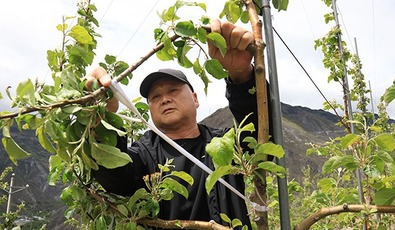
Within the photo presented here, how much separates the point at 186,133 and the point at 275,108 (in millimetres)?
614

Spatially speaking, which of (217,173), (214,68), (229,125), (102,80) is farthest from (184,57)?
(229,125)

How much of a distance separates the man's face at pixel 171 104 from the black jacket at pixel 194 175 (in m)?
0.09

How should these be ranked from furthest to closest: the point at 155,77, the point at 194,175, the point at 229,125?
the point at 229,125, the point at 155,77, the point at 194,175

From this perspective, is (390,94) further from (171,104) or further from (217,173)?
(171,104)

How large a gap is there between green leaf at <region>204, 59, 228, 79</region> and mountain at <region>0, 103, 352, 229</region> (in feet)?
84.4

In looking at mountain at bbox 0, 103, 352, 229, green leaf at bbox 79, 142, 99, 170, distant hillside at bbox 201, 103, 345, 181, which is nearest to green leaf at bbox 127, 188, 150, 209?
green leaf at bbox 79, 142, 99, 170

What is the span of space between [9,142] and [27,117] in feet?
0.25

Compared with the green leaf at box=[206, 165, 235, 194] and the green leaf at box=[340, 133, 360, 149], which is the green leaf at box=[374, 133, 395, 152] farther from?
the green leaf at box=[206, 165, 235, 194]

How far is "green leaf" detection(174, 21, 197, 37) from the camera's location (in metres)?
0.91

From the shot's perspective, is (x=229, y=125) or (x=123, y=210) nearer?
(x=123, y=210)

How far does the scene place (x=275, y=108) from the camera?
1020 millimetres

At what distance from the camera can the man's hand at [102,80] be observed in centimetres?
88

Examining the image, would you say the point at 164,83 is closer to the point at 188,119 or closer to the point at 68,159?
the point at 188,119

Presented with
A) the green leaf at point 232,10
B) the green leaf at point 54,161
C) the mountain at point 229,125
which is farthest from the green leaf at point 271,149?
the mountain at point 229,125
